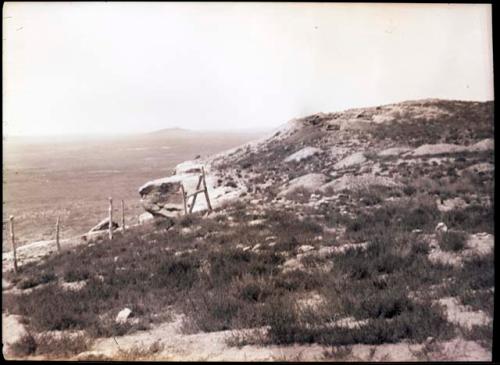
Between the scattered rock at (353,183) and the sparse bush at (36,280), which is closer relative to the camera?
the sparse bush at (36,280)

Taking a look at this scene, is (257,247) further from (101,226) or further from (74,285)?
(74,285)

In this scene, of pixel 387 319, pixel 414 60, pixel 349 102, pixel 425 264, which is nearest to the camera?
pixel 387 319

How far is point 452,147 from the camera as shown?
6.46m

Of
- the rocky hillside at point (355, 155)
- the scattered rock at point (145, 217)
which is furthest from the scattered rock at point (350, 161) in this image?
the scattered rock at point (145, 217)

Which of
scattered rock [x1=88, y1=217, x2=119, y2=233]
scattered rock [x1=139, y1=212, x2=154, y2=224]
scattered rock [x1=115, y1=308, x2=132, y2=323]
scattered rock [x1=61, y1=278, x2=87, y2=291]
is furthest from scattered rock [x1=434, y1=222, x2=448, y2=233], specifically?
scattered rock [x1=61, y1=278, x2=87, y2=291]

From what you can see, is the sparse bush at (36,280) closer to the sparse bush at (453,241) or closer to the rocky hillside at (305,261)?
the rocky hillside at (305,261)

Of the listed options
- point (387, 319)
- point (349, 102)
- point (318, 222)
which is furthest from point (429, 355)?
point (349, 102)

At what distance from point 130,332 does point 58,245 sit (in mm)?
2095

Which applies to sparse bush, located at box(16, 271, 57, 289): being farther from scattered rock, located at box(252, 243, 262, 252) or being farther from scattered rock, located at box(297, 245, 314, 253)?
scattered rock, located at box(297, 245, 314, 253)

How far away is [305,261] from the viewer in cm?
593

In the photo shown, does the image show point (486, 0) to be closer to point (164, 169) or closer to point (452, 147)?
point (452, 147)

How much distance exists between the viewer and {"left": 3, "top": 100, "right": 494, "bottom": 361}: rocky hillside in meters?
4.92

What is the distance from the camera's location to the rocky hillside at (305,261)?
492cm

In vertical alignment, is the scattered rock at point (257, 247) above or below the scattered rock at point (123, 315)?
above
